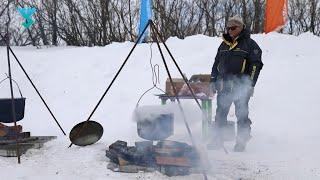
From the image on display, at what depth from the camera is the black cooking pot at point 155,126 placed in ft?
18.6

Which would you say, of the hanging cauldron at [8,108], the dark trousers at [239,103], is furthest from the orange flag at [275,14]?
the hanging cauldron at [8,108]

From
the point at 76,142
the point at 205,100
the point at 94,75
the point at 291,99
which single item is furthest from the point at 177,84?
the point at 94,75

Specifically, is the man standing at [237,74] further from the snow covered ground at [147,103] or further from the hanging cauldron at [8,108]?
the hanging cauldron at [8,108]

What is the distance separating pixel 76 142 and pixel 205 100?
6.59 ft

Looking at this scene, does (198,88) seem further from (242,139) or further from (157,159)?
(157,159)

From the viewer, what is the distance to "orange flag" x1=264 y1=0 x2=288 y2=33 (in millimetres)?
10508

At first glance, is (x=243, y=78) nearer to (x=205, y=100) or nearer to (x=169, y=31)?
(x=205, y=100)

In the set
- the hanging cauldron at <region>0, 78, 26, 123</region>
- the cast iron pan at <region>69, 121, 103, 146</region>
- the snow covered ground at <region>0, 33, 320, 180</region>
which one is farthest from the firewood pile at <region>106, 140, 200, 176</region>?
the hanging cauldron at <region>0, 78, 26, 123</region>

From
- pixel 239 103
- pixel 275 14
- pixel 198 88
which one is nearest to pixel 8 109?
pixel 198 88

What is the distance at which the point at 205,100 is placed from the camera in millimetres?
6562

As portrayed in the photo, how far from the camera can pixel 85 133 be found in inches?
247

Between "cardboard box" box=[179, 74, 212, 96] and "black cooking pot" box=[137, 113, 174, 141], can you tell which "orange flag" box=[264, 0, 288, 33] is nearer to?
"cardboard box" box=[179, 74, 212, 96]

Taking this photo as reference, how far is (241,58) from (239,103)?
0.63 m

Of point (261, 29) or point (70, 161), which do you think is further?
point (261, 29)
